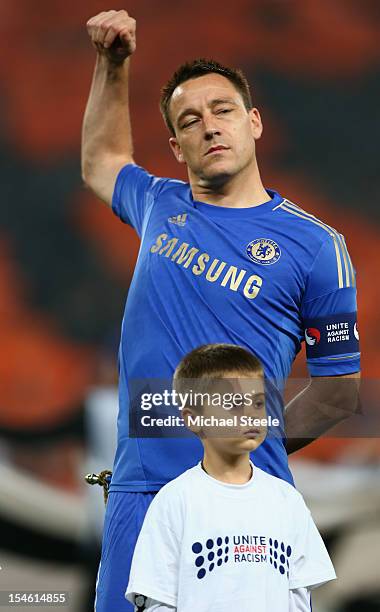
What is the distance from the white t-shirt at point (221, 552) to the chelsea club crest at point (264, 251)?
0.44m

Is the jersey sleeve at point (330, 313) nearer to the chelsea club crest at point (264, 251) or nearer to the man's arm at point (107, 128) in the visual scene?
the chelsea club crest at point (264, 251)

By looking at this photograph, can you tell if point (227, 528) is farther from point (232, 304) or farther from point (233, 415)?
point (232, 304)

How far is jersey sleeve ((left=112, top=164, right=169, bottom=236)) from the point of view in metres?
1.86

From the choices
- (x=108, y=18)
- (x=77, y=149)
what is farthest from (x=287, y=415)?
(x=77, y=149)

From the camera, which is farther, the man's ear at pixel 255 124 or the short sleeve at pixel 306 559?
the man's ear at pixel 255 124

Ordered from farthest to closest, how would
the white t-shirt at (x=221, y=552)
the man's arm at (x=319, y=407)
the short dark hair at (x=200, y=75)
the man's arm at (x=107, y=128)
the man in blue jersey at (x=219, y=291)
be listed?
the man's arm at (x=107, y=128) → the short dark hair at (x=200, y=75) → the man's arm at (x=319, y=407) → the man in blue jersey at (x=219, y=291) → the white t-shirt at (x=221, y=552)

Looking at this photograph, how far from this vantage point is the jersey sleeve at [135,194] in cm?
186

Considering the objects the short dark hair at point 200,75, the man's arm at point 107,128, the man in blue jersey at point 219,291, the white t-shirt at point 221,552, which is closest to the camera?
the white t-shirt at point 221,552

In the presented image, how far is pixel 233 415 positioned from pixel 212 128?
24.2 inches

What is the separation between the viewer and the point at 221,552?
1276 mm

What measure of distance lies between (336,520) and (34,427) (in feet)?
3.47

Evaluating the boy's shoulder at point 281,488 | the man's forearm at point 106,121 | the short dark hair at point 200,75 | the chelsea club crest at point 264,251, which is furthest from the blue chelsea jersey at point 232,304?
the man's forearm at point 106,121

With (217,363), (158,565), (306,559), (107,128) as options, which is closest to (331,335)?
(217,363)

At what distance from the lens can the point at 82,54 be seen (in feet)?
11.6
